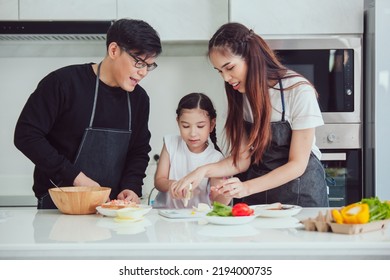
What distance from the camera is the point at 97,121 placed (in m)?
2.17

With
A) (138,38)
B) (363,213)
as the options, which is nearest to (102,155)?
(138,38)

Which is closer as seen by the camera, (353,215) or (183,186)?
(353,215)

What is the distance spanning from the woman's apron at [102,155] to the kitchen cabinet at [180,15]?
0.96 meters

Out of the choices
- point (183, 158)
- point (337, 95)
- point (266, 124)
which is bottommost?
point (183, 158)

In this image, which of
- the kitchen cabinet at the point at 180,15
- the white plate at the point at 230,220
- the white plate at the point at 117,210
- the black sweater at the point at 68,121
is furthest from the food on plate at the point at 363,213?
the kitchen cabinet at the point at 180,15

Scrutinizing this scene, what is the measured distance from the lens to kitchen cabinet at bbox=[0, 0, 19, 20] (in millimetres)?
3033

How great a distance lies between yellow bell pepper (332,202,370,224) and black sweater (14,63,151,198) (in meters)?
0.95

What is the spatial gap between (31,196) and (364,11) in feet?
6.50

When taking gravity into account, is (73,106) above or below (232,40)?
below

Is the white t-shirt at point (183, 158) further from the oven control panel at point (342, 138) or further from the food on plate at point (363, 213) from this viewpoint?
the food on plate at point (363, 213)

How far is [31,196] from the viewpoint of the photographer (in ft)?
10.1

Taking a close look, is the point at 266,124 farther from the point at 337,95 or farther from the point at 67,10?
the point at 67,10
